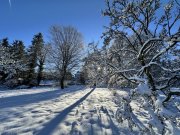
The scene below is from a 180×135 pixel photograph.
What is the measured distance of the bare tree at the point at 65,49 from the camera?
29.5 meters

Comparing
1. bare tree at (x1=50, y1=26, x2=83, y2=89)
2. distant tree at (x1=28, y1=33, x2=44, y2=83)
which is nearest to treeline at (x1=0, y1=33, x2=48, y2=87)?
distant tree at (x1=28, y1=33, x2=44, y2=83)

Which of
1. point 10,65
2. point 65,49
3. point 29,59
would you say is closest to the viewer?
point 10,65

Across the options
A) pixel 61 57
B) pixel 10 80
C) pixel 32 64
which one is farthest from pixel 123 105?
pixel 32 64

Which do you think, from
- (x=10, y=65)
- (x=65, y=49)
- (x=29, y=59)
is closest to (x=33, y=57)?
(x=29, y=59)

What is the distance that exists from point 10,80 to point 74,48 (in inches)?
516

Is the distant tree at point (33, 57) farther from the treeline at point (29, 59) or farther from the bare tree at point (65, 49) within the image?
the bare tree at point (65, 49)

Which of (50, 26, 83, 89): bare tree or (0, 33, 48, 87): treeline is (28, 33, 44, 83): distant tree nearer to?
(0, 33, 48, 87): treeline

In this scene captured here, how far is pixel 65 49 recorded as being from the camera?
2959 centimetres

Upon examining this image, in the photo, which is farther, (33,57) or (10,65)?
(33,57)

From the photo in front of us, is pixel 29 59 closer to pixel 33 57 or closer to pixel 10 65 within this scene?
pixel 33 57

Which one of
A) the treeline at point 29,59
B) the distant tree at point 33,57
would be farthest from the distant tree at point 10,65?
the distant tree at point 33,57

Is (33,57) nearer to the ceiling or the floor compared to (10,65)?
nearer to the ceiling

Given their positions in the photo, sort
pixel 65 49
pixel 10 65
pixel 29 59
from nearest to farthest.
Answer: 1. pixel 10 65
2. pixel 65 49
3. pixel 29 59

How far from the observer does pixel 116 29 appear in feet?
26.3
